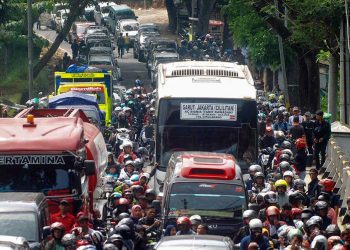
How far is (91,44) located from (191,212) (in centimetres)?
4775

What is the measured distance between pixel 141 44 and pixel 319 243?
55.8 meters

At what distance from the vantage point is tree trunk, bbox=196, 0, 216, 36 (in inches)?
2950

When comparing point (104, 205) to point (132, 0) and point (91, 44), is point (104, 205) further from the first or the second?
point (132, 0)

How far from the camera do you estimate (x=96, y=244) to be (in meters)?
19.3

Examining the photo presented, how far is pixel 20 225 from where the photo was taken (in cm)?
1814

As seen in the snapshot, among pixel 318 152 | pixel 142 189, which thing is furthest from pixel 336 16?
pixel 142 189

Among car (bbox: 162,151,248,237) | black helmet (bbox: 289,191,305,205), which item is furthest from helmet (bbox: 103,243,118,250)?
A: black helmet (bbox: 289,191,305,205)

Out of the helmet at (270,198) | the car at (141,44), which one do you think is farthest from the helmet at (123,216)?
the car at (141,44)

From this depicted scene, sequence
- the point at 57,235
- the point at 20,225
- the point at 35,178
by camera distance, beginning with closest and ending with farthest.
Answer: the point at 20,225, the point at 57,235, the point at 35,178

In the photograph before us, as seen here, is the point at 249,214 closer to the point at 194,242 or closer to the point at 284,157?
the point at 194,242

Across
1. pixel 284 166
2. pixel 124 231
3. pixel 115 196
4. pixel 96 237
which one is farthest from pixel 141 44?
pixel 124 231

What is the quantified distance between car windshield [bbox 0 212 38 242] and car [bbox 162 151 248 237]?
3056mm

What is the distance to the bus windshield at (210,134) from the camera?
2655 centimetres

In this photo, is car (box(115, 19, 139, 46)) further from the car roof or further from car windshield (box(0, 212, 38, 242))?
the car roof
